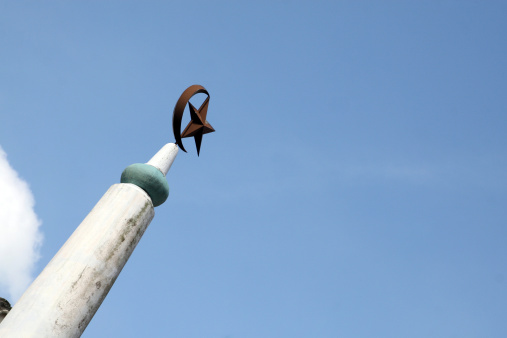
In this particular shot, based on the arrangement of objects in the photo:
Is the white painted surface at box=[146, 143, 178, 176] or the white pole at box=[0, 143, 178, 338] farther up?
the white painted surface at box=[146, 143, 178, 176]

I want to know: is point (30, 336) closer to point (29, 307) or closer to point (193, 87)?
point (29, 307)

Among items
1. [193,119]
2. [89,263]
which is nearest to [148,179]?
[89,263]

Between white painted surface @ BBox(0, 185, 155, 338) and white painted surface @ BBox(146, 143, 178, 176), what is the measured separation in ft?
2.58

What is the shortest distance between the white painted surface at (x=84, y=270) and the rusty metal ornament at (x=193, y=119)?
1.77 m

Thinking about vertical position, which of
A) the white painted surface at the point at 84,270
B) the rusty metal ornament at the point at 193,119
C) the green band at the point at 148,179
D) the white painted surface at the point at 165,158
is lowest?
the white painted surface at the point at 84,270

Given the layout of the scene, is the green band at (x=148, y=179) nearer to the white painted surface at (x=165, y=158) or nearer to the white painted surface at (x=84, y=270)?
the white painted surface at (x=84, y=270)

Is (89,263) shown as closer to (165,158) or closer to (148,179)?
(148,179)

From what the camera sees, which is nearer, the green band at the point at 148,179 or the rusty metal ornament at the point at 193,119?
the green band at the point at 148,179

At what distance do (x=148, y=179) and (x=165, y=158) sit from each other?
2.84ft

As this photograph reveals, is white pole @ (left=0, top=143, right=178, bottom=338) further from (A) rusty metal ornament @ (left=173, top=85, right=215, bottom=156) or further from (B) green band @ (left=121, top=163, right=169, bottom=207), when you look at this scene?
(A) rusty metal ornament @ (left=173, top=85, right=215, bottom=156)

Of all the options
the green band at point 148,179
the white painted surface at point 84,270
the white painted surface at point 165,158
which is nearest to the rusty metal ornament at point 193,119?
the white painted surface at point 165,158

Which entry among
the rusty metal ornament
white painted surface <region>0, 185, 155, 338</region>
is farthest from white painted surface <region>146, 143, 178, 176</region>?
white painted surface <region>0, 185, 155, 338</region>

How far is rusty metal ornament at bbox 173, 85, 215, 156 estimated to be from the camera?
23.8 feet

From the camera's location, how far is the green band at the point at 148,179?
19.3ft
